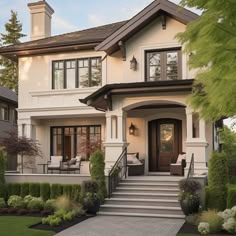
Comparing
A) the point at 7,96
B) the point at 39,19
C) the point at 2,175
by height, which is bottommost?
the point at 2,175

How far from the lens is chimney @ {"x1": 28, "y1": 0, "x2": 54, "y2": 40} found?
22.2m

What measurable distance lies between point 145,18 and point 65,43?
429 centimetres

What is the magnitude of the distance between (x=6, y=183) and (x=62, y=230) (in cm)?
605

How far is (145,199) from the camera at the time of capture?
13.4 m

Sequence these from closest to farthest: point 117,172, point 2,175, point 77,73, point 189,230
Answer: point 189,230
point 117,172
point 2,175
point 77,73

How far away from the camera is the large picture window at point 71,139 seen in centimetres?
1947

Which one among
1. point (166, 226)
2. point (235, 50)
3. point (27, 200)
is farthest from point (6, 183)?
point (235, 50)

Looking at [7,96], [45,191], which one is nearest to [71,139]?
[45,191]

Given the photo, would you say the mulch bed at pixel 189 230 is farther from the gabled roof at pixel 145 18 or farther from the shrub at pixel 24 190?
the gabled roof at pixel 145 18

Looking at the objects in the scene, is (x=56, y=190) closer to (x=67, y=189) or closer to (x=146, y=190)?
(x=67, y=189)

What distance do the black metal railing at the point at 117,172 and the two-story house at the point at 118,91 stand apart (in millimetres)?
347

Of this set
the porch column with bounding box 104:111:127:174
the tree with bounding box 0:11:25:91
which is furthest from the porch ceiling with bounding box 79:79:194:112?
the tree with bounding box 0:11:25:91

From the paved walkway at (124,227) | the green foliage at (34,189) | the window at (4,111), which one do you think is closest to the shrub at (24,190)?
the green foliage at (34,189)

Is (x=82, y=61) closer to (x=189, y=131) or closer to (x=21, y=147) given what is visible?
(x=21, y=147)
